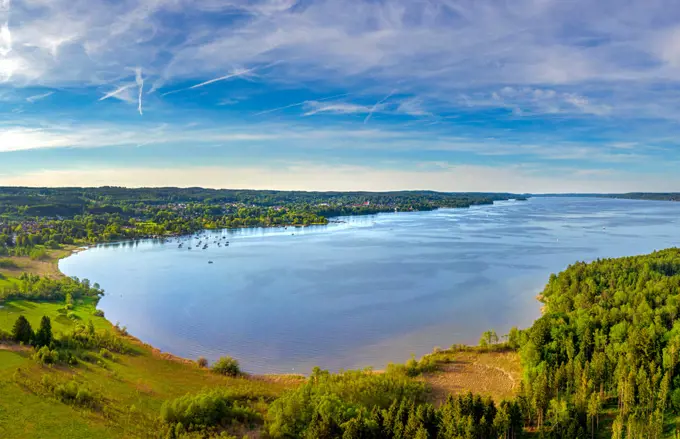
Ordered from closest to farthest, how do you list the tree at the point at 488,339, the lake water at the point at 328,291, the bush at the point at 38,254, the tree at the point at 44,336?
1. the tree at the point at 44,336
2. the tree at the point at 488,339
3. the lake water at the point at 328,291
4. the bush at the point at 38,254

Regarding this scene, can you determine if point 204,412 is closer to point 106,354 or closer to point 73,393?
point 73,393

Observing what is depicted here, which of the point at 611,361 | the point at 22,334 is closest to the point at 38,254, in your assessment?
the point at 22,334

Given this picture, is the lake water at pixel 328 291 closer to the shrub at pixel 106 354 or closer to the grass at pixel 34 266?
the grass at pixel 34 266

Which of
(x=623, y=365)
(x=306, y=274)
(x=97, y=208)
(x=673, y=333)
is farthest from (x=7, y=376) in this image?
(x=97, y=208)

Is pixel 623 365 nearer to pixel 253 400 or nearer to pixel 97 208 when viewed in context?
pixel 253 400

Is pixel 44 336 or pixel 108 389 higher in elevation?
pixel 44 336

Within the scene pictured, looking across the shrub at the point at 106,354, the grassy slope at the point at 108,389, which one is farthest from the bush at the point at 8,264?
the shrub at the point at 106,354

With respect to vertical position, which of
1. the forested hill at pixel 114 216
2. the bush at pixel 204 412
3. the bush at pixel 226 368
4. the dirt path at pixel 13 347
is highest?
the forested hill at pixel 114 216
